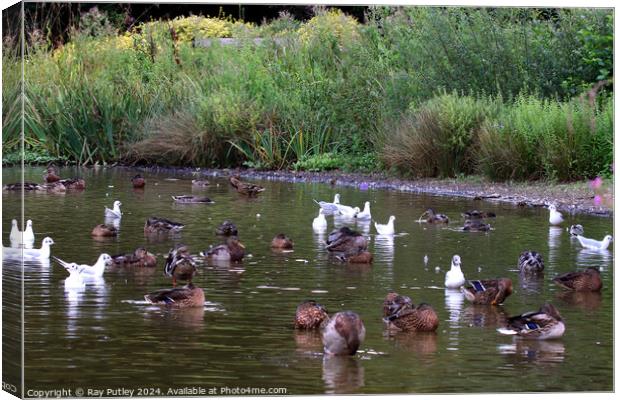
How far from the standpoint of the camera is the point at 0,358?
7.11 m

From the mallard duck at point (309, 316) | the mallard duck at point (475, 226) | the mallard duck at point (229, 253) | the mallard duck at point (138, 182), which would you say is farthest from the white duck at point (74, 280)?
the mallard duck at point (138, 182)

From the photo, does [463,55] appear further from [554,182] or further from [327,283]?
[327,283]

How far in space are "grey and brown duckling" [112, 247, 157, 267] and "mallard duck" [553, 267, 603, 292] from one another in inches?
136

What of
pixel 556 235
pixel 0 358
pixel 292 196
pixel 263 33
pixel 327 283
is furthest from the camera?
pixel 263 33

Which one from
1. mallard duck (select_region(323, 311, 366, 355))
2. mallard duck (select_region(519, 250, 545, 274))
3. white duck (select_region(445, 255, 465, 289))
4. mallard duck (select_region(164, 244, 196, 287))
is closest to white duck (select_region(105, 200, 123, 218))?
mallard duck (select_region(164, 244, 196, 287))

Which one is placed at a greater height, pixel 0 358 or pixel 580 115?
pixel 580 115

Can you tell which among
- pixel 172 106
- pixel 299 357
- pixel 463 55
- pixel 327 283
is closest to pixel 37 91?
pixel 172 106

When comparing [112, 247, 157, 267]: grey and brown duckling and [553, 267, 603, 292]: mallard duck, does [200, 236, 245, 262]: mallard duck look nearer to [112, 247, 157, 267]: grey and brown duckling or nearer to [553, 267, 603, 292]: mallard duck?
[112, 247, 157, 267]: grey and brown duckling

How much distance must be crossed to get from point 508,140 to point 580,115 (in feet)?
6.04

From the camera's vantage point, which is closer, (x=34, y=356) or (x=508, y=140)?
(x=34, y=356)

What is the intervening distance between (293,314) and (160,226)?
549 cm

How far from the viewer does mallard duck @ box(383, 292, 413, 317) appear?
29.8ft

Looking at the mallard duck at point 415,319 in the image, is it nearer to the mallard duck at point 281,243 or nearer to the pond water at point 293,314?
the pond water at point 293,314

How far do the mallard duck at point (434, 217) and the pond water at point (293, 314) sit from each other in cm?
14
